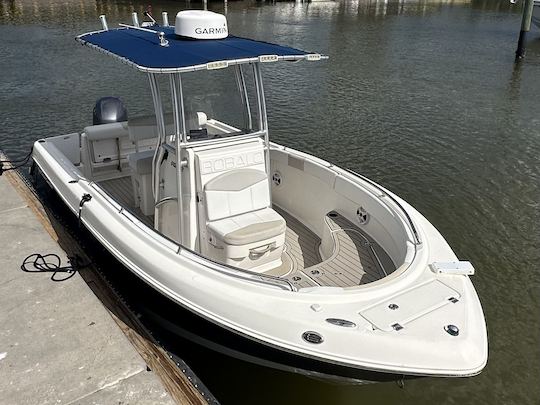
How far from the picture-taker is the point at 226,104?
484 cm

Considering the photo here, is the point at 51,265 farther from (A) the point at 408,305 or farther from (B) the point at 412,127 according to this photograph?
(B) the point at 412,127

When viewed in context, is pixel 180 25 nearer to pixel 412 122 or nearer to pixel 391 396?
pixel 391 396

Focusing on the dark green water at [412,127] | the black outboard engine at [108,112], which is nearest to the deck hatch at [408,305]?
the dark green water at [412,127]

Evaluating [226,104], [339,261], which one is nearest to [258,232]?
[339,261]

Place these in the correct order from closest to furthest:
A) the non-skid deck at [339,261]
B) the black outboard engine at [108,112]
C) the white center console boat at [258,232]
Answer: the white center console boat at [258,232], the non-skid deck at [339,261], the black outboard engine at [108,112]

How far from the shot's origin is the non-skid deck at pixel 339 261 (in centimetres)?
434

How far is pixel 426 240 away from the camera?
13.3 ft

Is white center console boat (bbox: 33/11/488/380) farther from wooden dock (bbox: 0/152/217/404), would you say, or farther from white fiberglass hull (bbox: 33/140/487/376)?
wooden dock (bbox: 0/152/217/404)

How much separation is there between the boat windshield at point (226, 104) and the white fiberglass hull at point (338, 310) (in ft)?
3.79

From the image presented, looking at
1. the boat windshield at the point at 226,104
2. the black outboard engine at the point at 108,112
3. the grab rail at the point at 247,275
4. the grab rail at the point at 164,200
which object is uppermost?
the boat windshield at the point at 226,104

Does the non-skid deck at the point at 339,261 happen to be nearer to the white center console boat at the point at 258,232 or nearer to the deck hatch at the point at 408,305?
the white center console boat at the point at 258,232

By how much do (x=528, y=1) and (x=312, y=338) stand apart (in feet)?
61.6

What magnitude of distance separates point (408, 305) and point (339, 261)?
117 cm

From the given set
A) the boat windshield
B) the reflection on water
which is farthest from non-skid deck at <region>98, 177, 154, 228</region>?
the reflection on water
